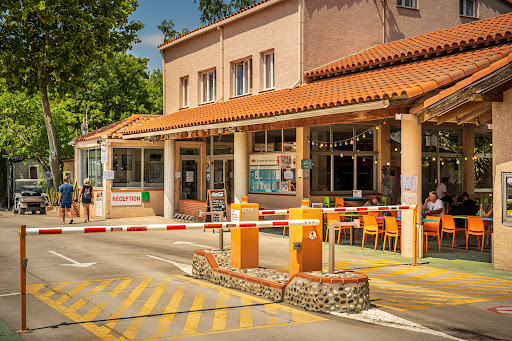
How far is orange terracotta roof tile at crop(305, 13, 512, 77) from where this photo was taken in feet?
54.4

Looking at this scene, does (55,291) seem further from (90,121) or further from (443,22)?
(90,121)

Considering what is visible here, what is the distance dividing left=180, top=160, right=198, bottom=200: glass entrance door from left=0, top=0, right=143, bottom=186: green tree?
8.67m

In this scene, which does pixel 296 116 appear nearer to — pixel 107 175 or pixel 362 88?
pixel 362 88

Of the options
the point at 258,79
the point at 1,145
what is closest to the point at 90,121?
the point at 1,145

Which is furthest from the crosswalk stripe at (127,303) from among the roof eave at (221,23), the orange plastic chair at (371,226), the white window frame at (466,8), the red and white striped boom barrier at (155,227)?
the white window frame at (466,8)

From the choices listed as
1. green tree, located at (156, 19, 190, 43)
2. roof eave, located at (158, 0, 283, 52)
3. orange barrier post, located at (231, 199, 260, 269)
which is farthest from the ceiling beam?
green tree, located at (156, 19, 190, 43)

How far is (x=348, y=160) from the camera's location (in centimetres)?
2148

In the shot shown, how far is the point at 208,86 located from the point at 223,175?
155 inches

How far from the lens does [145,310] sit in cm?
850

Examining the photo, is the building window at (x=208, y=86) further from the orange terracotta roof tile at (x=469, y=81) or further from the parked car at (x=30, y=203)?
the orange terracotta roof tile at (x=469, y=81)

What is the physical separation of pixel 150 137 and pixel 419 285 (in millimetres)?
16563

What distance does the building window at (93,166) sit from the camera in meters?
27.1

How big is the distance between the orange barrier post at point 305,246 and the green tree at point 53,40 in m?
23.3

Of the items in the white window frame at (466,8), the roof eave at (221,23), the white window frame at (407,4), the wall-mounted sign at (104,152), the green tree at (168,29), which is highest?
the green tree at (168,29)
